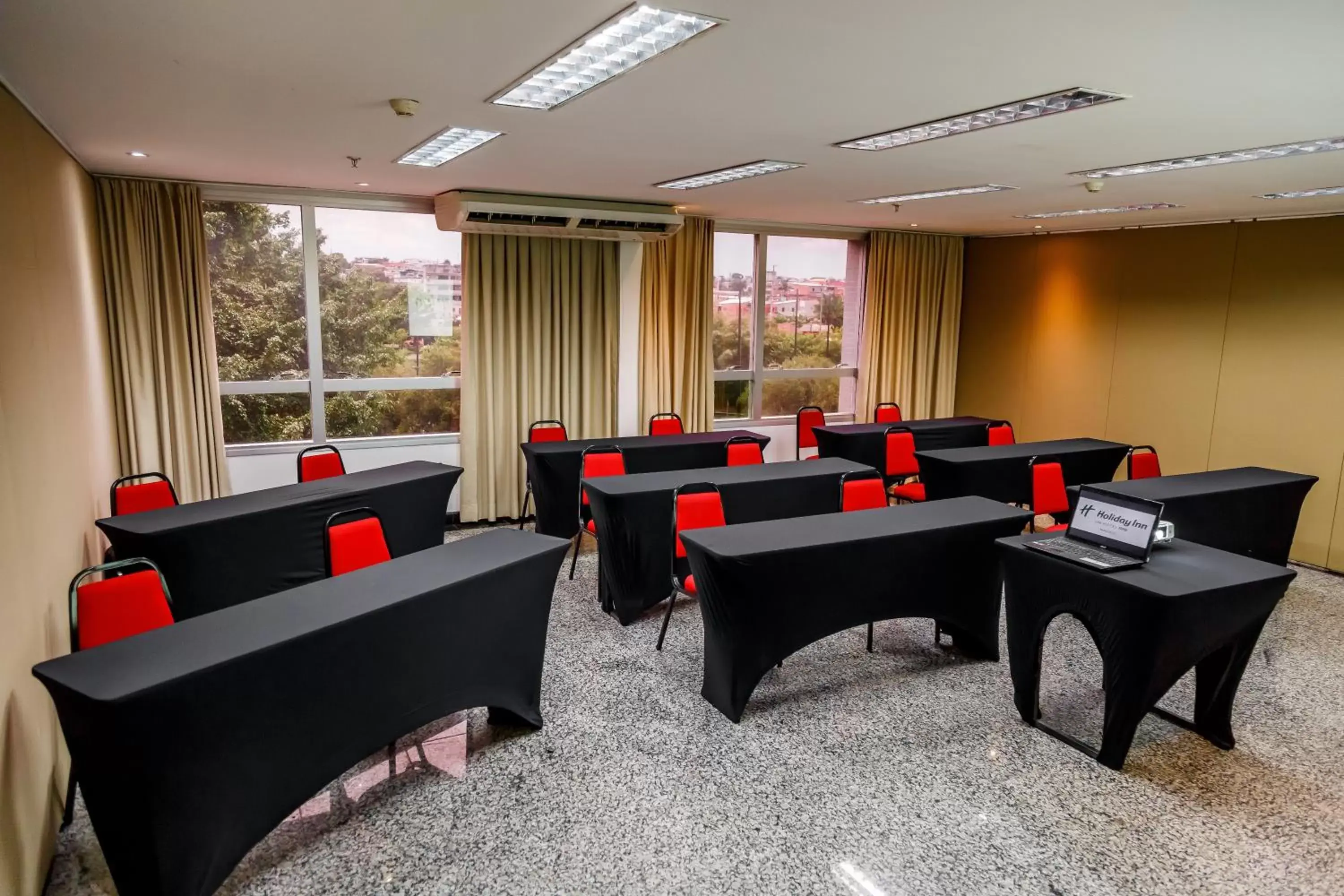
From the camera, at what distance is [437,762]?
3242 millimetres

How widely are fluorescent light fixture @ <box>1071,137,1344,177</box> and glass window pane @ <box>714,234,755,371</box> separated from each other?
374cm

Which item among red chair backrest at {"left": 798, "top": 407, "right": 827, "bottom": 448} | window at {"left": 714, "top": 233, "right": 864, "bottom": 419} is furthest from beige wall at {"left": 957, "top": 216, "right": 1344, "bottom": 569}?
red chair backrest at {"left": 798, "top": 407, "right": 827, "bottom": 448}

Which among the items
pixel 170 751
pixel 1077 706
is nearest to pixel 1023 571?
pixel 1077 706

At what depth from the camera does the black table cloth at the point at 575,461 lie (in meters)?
5.73

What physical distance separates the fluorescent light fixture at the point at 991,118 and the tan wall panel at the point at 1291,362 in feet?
14.4

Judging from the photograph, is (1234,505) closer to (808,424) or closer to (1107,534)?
(1107,534)

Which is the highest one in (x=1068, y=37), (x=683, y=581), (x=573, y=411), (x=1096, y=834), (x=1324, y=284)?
(x=1068, y=37)

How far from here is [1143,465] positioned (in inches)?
234

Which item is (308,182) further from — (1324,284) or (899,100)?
(1324,284)

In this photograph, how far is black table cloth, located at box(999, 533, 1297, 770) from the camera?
308 centimetres

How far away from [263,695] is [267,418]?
14.4 ft

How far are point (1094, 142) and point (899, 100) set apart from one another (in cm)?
133

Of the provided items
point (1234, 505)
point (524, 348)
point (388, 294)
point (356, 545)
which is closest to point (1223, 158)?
point (1234, 505)

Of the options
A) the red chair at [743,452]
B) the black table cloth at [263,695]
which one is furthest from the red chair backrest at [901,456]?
the black table cloth at [263,695]
